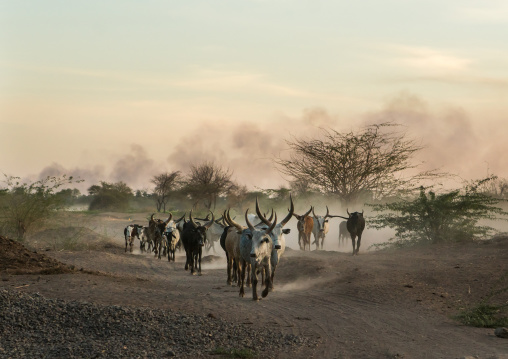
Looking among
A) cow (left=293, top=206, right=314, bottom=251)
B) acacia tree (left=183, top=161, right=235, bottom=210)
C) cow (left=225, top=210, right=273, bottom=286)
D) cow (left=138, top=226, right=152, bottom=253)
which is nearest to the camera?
cow (left=225, top=210, right=273, bottom=286)

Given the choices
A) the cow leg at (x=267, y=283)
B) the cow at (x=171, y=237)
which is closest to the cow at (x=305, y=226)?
the cow at (x=171, y=237)

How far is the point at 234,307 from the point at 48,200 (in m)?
20.0

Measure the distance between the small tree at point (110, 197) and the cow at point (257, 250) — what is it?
65181mm

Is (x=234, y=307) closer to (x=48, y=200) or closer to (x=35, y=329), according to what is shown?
(x=35, y=329)

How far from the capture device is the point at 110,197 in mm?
78000

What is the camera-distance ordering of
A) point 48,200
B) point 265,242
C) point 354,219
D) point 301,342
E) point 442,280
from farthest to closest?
point 48,200 → point 354,219 → point 442,280 → point 265,242 → point 301,342

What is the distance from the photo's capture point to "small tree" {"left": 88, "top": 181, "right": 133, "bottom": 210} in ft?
255

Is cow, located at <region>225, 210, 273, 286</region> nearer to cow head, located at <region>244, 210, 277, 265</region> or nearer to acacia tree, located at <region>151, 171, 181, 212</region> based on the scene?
cow head, located at <region>244, 210, 277, 265</region>

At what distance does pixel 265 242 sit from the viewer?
12812 millimetres

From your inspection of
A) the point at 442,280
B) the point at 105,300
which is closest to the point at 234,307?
the point at 105,300

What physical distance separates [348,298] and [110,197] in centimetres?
6747

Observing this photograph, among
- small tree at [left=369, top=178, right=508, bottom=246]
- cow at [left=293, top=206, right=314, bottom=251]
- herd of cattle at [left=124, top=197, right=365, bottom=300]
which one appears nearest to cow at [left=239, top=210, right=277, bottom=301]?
herd of cattle at [left=124, top=197, right=365, bottom=300]

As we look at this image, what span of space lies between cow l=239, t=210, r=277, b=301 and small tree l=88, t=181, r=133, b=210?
65.2 metres

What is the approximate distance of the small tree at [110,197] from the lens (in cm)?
7769
